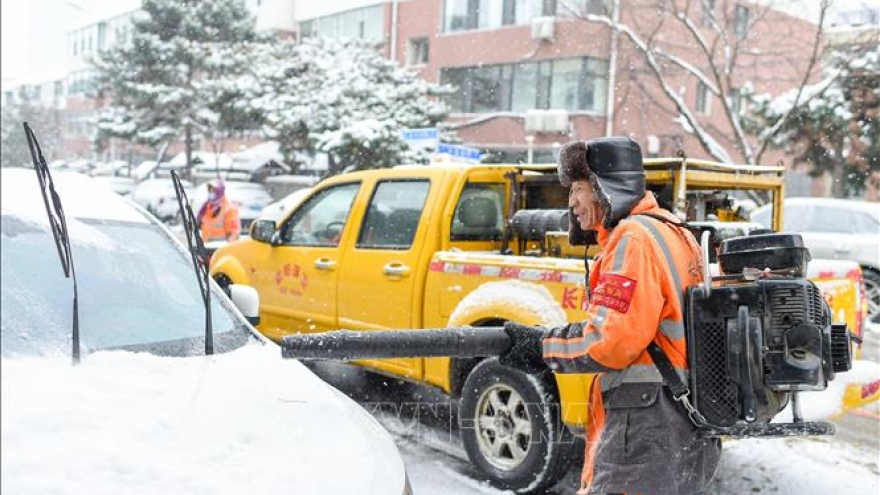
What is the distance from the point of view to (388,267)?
550 centimetres

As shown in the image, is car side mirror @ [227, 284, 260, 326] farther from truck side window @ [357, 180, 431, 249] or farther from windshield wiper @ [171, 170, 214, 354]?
truck side window @ [357, 180, 431, 249]

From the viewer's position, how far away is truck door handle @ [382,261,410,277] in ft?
17.7

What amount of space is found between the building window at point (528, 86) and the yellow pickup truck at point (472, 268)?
639 inches

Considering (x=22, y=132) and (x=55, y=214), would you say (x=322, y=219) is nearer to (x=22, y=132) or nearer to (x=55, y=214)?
(x=55, y=214)

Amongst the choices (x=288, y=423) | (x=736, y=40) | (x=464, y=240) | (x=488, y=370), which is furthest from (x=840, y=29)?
(x=288, y=423)

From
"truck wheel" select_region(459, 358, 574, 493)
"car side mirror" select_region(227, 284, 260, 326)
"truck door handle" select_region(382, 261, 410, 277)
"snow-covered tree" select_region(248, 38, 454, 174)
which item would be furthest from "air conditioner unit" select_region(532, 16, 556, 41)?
"car side mirror" select_region(227, 284, 260, 326)

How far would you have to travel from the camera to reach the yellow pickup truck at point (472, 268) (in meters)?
4.45

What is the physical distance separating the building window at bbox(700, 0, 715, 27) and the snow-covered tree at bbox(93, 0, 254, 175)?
901cm

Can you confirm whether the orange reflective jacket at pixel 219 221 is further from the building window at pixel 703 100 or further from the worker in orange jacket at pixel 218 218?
the building window at pixel 703 100

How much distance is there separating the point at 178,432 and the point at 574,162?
141 cm

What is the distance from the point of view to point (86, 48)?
9.29ft

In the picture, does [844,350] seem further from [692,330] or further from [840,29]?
[840,29]

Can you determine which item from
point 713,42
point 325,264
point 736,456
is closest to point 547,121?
point 713,42

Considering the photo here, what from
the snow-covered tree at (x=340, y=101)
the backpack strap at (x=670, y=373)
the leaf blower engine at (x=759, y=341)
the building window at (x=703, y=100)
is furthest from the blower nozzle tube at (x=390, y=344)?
the building window at (x=703, y=100)
